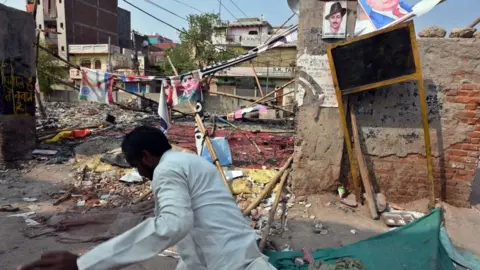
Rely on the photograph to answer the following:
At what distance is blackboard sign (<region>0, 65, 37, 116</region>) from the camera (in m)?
5.58

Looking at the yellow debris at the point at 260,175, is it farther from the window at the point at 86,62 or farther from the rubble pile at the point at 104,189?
the window at the point at 86,62

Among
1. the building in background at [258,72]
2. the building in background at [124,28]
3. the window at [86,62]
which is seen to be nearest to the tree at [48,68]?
the window at [86,62]

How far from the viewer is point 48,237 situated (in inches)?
139

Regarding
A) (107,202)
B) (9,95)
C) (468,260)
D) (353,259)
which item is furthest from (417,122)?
(9,95)

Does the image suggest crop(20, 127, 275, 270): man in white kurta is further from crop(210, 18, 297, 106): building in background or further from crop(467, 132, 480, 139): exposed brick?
crop(210, 18, 297, 106): building in background

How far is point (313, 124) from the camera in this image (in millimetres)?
4188

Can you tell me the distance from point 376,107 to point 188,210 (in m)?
3.47

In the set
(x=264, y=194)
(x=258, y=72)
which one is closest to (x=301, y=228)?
(x=264, y=194)

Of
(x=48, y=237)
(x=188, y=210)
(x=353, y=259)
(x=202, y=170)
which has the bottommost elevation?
(x=48, y=237)

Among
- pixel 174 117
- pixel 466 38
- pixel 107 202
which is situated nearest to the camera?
pixel 466 38

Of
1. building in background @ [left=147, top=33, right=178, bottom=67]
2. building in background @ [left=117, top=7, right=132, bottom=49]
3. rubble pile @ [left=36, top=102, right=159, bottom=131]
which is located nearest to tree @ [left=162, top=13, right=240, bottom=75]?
building in background @ [left=147, top=33, right=178, bottom=67]

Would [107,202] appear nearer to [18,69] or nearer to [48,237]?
[48,237]

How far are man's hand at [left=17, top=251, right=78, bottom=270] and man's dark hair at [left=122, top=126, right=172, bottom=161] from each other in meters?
0.49

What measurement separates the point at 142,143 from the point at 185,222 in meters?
0.44
